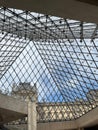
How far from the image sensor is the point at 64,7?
15906 mm

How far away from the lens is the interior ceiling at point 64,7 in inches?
598

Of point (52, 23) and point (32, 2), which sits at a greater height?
point (52, 23)

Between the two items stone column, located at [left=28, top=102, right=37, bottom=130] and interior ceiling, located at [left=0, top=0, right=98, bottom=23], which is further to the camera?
stone column, located at [left=28, top=102, right=37, bottom=130]

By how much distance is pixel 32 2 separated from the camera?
15.8 meters

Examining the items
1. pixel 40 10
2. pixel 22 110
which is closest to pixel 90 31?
pixel 22 110

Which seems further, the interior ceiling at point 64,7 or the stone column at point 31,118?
the stone column at point 31,118

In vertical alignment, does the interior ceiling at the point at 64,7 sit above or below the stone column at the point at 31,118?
below

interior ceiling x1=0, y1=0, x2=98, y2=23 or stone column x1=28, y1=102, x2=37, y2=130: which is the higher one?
stone column x1=28, y1=102, x2=37, y2=130

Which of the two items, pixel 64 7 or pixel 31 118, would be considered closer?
pixel 64 7

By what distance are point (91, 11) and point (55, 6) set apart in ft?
5.76

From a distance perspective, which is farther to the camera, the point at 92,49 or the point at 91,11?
the point at 92,49

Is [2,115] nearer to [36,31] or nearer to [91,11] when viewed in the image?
[36,31]

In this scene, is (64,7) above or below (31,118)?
below

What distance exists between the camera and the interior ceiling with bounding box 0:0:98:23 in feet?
49.8
